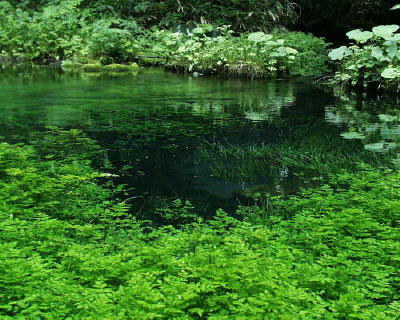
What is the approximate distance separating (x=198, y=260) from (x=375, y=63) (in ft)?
33.2

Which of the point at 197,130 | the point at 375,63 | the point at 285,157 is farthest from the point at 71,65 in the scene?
the point at 285,157

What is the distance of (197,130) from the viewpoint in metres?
8.69

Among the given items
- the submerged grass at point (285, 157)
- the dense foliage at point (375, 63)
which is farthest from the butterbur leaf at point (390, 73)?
the submerged grass at point (285, 157)

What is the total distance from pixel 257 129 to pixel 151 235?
5.10 metres

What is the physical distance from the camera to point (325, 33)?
76.4 ft

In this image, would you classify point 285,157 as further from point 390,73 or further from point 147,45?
point 147,45

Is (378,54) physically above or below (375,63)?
above

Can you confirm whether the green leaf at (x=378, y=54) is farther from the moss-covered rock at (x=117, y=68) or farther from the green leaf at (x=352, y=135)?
the moss-covered rock at (x=117, y=68)

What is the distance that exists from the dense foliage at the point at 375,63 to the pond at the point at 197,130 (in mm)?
909

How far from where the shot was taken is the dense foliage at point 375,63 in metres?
11.6

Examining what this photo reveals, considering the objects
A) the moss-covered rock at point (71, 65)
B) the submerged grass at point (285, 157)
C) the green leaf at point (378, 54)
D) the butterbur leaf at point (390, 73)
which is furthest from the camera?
the moss-covered rock at point (71, 65)

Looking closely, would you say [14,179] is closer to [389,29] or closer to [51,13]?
[389,29]

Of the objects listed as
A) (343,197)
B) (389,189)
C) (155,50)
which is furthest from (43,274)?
(155,50)

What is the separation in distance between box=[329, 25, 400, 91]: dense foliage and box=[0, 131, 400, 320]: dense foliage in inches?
282
